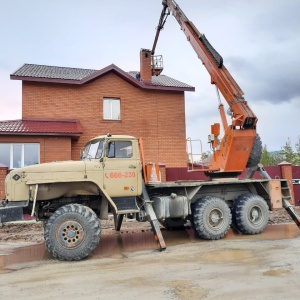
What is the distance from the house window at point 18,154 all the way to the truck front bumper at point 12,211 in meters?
9.43

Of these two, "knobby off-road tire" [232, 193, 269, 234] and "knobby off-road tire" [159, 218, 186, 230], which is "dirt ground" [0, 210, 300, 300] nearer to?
"knobby off-road tire" [232, 193, 269, 234]

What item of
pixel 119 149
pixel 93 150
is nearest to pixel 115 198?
pixel 119 149

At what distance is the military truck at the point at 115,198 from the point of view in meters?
7.67

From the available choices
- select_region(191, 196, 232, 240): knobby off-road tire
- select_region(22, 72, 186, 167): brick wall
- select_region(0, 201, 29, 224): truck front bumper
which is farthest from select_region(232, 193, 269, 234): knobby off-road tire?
select_region(22, 72, 186, 167): brick wall

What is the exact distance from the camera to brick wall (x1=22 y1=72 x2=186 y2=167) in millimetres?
18750

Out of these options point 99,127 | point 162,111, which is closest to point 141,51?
point 162,111

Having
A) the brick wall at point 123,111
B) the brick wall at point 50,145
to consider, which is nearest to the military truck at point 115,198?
the brick wall at point 50,145

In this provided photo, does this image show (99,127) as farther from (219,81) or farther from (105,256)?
(105,256)

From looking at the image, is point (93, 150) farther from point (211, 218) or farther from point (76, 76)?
point (76, 76)

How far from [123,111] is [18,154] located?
20.9 feet

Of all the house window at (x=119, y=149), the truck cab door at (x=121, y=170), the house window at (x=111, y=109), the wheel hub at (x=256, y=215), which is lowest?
the wheel hub at (x=256, y=215)

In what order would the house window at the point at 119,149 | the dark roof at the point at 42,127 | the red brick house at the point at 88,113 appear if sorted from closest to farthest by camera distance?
1. the house window at the point at 119,149
2. the dark roof at the point at 42,127
3. the red brick house at the point at 88,113

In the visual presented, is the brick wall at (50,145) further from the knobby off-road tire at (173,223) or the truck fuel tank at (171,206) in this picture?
the truck fuel tank at (171,206)

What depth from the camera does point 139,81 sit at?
2038cm
